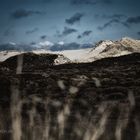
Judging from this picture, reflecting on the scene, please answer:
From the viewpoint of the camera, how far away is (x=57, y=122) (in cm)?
324

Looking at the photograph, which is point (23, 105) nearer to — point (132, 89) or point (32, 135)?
point (32, 135)

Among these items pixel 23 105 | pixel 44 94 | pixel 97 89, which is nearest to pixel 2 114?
pixel 23 105

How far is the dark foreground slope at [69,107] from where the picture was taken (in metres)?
3.14

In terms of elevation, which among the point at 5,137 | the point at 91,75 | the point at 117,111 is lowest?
the point at 5,137

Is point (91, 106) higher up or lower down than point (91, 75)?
lower down

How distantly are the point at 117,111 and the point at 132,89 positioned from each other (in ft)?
1.65

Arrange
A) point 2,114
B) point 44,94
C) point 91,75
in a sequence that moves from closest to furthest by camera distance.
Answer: point 2,114, point 44,94, point 91,75

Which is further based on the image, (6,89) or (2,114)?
(6,89)

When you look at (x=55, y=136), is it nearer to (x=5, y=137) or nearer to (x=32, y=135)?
(x=32, y=135)

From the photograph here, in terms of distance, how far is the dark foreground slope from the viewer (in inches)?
123

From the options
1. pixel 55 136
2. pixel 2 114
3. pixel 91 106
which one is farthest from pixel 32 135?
pixel 91 106

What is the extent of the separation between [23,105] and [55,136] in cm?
48

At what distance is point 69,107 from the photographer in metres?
3.40

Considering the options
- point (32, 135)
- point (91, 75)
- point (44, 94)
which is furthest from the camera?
point (91, 75)
